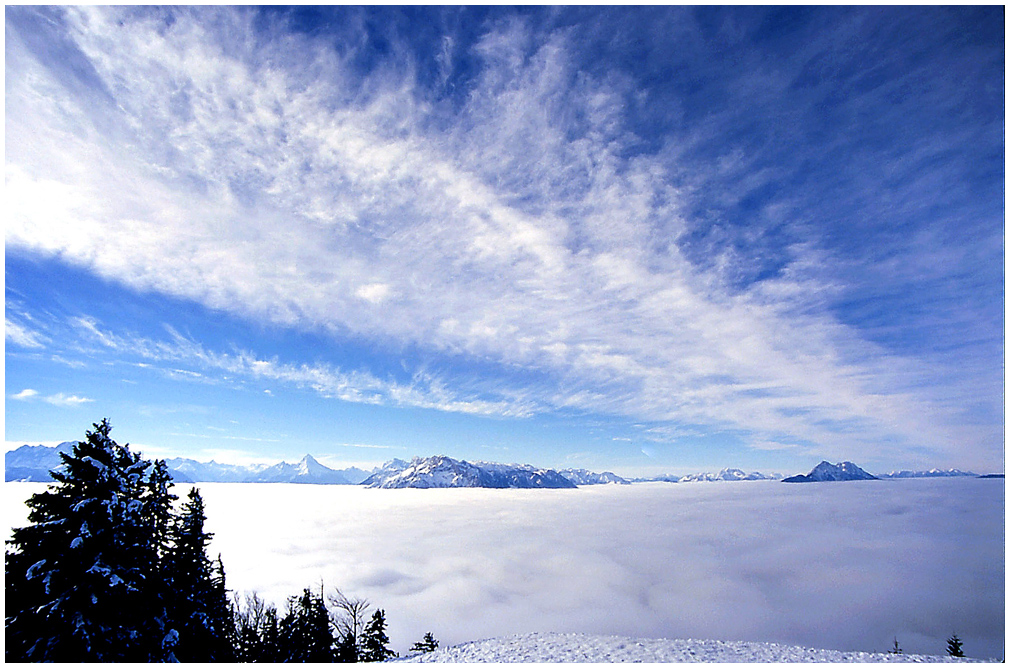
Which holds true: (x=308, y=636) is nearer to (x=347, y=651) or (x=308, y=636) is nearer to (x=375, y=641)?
(x=347, y=651)

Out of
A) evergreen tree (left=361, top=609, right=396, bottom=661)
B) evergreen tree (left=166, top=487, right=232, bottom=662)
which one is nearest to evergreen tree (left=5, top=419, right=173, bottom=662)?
evergreen tree (left=166, top=487, right=232, bottom=662)

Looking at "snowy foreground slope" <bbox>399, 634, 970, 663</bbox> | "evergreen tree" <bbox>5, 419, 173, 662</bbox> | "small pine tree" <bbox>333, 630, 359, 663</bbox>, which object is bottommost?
"small pine tree" <bbox>333, 630, 359, 663</bbox>

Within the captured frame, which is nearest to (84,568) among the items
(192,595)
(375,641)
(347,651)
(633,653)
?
(192,595)

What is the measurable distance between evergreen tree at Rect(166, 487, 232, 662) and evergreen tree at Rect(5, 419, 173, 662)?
16.4 ft

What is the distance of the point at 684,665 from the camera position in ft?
59.9

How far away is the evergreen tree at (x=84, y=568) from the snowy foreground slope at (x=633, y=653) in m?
13.0

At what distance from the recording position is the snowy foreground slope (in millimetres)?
19547

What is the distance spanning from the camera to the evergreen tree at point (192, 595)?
78.0 feet

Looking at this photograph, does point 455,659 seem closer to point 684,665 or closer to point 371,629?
point 684,665

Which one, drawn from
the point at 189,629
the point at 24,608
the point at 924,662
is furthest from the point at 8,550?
the point at 924,662

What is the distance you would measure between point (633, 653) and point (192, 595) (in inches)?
973

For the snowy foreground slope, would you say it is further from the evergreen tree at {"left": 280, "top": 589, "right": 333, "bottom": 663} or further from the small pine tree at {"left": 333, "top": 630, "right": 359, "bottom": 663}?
the evergreen tree at {"left": 280, "top": 589, "right": 333, "bottom": 663}

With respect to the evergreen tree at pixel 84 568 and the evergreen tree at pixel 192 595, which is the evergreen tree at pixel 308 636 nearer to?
the evergreen tree at pixel 192 595

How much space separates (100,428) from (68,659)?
8.60m
